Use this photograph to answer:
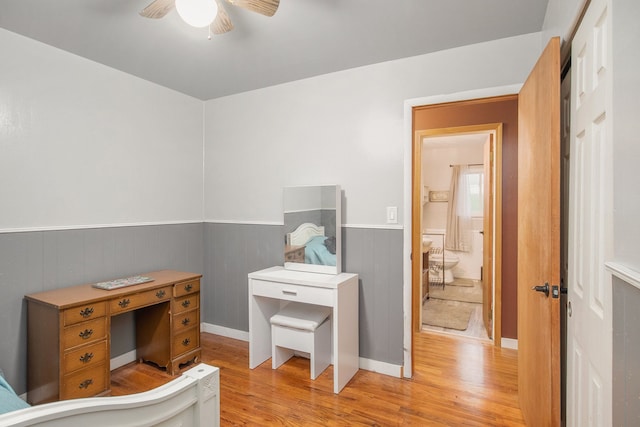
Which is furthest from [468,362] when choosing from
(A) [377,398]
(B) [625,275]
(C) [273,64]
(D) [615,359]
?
(C) [273,64]

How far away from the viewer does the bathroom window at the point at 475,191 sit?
5637 millimetres

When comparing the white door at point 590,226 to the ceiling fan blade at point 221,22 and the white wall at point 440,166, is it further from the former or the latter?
the white wall at point 440,166

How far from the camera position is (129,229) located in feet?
9.25

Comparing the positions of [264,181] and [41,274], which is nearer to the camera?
[41,274]

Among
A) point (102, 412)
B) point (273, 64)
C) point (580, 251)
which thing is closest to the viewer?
point (102, 412)

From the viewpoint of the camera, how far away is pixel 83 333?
81.8 inches

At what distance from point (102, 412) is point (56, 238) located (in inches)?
81.6

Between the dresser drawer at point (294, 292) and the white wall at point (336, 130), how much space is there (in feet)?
2.22

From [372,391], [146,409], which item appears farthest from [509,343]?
[146,409]

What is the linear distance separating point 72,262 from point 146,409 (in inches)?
81.5

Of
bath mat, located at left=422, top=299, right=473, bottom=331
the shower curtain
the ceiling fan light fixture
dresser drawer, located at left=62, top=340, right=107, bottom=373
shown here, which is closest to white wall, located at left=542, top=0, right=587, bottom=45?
the ceiling fan light fixture

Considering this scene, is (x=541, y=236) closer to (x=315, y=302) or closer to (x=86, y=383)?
(x=315, y=302)

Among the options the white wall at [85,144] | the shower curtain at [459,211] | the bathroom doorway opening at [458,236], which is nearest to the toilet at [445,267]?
the bathroom doorway opening at [458,236]

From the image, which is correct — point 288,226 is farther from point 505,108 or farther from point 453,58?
point 505,108
